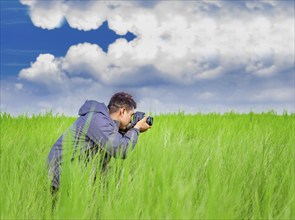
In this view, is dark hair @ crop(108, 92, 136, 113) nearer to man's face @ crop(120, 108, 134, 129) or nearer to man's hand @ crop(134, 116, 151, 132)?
man's face @ crop(120, 108, 134, 129)

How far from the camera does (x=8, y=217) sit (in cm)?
213

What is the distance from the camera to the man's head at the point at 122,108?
347cm

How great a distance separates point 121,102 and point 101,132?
354 mm

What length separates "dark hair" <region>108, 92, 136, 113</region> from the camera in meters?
3.46

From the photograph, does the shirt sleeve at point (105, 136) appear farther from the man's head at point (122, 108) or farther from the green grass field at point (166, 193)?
the green grass field at point (166, 193)

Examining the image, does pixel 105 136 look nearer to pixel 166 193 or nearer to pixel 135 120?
pixel 135 120

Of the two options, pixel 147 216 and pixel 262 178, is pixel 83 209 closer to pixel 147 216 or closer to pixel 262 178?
pixel 147 216

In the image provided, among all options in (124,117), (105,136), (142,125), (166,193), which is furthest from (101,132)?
(166,193)

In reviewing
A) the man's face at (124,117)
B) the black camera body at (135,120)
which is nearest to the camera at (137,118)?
the black camera body at (135,120)

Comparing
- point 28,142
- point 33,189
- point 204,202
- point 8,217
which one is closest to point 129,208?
point 204,202

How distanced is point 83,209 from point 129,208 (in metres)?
0.22

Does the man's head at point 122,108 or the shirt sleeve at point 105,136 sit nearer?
the shirt sleeve at point 105,136

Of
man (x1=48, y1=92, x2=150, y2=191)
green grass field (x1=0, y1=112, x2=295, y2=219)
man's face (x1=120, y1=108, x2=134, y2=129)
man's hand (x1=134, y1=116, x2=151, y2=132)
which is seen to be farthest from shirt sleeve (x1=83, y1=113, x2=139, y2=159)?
green grass field (x1=0, y1=112, x2=295, y2=219)

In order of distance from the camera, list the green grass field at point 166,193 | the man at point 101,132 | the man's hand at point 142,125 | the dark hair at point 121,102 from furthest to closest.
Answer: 1. the man's hand at point 142,125
2. the dark hair at point 121,102
3. the man at point 101,132
4. the green grass field at point 166,193
